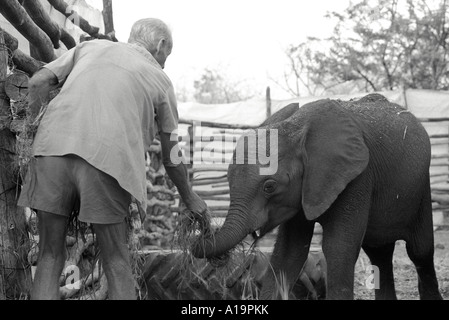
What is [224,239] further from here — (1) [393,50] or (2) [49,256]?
(1) [393,50]

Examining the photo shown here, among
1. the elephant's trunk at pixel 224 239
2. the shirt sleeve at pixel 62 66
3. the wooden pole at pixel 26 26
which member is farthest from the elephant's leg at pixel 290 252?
the wooden pole at pixel 26 26

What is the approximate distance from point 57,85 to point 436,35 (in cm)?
1597

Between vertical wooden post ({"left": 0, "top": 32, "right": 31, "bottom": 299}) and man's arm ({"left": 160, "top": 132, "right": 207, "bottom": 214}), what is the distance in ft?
2.85

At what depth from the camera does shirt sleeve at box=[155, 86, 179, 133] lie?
13.9 ft

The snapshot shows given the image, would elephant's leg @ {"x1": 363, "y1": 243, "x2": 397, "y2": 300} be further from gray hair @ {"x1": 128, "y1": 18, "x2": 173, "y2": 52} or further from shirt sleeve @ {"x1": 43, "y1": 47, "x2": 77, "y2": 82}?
shirt sleeve @ {"x1": 43, "y1": 47, "x2": 77, "y2": 82}

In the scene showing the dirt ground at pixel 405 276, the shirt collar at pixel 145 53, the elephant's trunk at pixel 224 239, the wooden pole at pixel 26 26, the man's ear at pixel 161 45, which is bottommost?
the dirt ground at pixel 405 276

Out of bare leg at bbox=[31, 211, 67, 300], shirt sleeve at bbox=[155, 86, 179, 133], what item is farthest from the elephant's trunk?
bare leg at bbox=[31, 211, 67, 300]

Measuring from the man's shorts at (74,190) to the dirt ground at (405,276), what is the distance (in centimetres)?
362

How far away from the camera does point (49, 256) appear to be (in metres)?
3.93

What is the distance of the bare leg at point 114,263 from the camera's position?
3932mm

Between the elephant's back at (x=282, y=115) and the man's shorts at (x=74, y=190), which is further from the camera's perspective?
the elephant's back at (x=282, y=115)

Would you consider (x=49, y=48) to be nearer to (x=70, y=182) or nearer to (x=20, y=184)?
(x=20, y=184)

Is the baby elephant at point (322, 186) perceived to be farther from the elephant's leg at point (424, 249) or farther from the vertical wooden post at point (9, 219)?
the vertical wooden post at point (9, 219)
